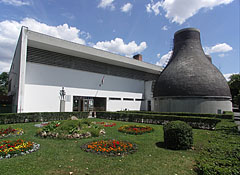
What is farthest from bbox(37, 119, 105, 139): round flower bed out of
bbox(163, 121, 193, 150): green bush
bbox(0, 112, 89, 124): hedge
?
bbox(0, 112, 89, 124): hedge

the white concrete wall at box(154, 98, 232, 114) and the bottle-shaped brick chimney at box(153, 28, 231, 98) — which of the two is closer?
the white concrete wall at box(154, 98, 232, 114)

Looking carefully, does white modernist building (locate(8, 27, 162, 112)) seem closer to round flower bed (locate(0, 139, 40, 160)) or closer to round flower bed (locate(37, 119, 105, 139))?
round flower bed (locate(37, 119, 105, 139))

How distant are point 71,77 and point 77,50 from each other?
4.76m

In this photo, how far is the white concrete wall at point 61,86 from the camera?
895 inches

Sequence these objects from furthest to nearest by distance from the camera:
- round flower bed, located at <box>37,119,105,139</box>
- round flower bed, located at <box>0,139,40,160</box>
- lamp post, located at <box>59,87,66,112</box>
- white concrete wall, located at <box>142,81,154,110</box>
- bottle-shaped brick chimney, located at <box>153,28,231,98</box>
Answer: white concrete wall, located at <box>142,81,154,110</box>, lamp post, located at <box>59,87,66,112</box>, bottle-shaped brick chimney, located at <box>153,28,231,98</box>, round flower bed, located at <box>37,119,105,139</box>, round flower bed, located at <box>0,139,40,160</box>

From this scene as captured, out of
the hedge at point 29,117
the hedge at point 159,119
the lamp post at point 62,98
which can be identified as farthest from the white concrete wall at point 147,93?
the hedge at point 29,117

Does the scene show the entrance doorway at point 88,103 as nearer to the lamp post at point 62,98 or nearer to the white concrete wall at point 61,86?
the white concrete wall at point 61,86

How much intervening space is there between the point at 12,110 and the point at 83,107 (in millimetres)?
11000

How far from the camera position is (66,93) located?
2594 centimetres

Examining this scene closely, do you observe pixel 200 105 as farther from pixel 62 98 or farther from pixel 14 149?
pixel 14 149

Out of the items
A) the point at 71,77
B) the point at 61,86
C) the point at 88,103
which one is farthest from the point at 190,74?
the point at 61,86

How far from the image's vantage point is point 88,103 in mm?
29703

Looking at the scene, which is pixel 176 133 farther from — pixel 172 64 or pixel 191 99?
Answer: pixel 172 64

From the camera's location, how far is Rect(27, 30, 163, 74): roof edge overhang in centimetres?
2267
